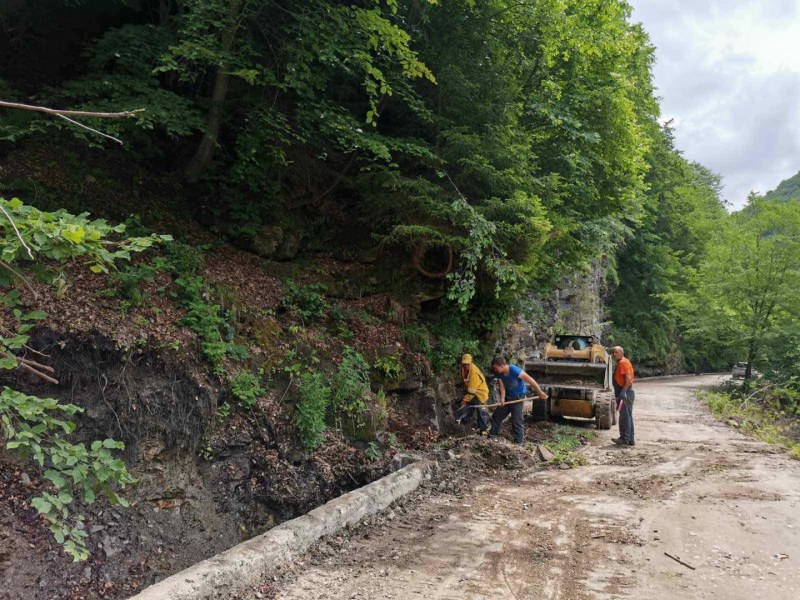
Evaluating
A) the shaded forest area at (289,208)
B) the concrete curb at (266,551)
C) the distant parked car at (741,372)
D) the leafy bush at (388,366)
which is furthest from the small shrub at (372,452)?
the distant parked car at (741,372)

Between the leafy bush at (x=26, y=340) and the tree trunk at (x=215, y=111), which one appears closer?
the leafy bush at (x=26, y=340)

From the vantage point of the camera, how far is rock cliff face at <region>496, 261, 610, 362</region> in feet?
59.0

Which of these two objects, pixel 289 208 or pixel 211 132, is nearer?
pixel 211 132

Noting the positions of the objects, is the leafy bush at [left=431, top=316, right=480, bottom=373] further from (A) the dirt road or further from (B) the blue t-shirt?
(A) the dirt road

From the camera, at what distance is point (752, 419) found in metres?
14.5

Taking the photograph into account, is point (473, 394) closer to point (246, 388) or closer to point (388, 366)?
point (388, 366)

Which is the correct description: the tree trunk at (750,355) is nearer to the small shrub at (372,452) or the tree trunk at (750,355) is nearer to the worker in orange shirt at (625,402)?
the worker in orange shirt at (625,402)

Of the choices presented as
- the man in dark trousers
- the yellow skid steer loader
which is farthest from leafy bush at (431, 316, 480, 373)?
the yellow skid steer loader

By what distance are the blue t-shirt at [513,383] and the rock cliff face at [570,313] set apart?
609cm

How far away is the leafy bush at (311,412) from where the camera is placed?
675 cm

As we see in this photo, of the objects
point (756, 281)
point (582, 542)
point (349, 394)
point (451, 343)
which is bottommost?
point (582, 542)

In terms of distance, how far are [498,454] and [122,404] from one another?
207 inches

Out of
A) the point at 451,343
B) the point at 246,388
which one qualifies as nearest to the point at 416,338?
the point at 451,343

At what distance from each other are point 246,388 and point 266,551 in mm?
2879
